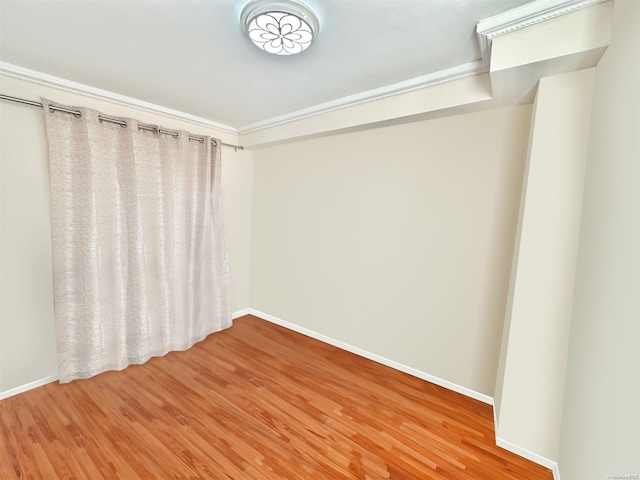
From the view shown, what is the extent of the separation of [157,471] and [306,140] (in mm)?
2891

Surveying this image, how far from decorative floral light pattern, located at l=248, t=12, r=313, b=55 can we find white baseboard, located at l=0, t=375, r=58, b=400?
9.53 feet

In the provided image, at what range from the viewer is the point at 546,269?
60.1 inches

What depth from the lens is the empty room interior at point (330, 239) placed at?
1.30 m

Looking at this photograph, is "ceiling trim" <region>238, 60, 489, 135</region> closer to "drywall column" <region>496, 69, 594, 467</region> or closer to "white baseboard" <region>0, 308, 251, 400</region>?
"drywall column" <region>496, 69, 594, 467</region>

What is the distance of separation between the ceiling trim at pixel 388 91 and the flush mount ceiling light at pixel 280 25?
2.76 feet

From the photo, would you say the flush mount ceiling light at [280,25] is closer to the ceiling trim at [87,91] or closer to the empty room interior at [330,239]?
the empty room interior at [330,239]

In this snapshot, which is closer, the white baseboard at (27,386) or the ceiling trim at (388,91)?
the ceiling trim at (388,91)

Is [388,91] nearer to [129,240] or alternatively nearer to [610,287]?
[610,287]

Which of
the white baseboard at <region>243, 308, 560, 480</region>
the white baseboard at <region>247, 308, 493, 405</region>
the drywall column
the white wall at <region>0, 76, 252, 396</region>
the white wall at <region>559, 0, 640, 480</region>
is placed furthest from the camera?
the white baseboard at <region>247, 308, 493, 405</region>

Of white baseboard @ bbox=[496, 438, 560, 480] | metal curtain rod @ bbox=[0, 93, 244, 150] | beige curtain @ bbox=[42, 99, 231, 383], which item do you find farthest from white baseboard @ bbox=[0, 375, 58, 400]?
white baseboard @ bbox=[496, 438, 560, 480]

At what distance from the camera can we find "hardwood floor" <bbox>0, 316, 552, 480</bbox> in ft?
4.99

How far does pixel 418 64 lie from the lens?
70.7 inches

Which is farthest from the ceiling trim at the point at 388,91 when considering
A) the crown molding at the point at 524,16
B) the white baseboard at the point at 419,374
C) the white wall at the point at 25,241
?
the white baseboard at the point at 419,374

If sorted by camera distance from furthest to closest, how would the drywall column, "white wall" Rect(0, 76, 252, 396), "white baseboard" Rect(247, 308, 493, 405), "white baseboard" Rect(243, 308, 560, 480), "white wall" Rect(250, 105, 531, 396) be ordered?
"white baseboard" Rect(247, 308, 493, 405) → "white wall" Rect(250, 105, 531, 396) → "white wall" Rect(0, 76, 252, 396) → "white baseboard" Rect(243, 308, 560, 480) → the drywall column
